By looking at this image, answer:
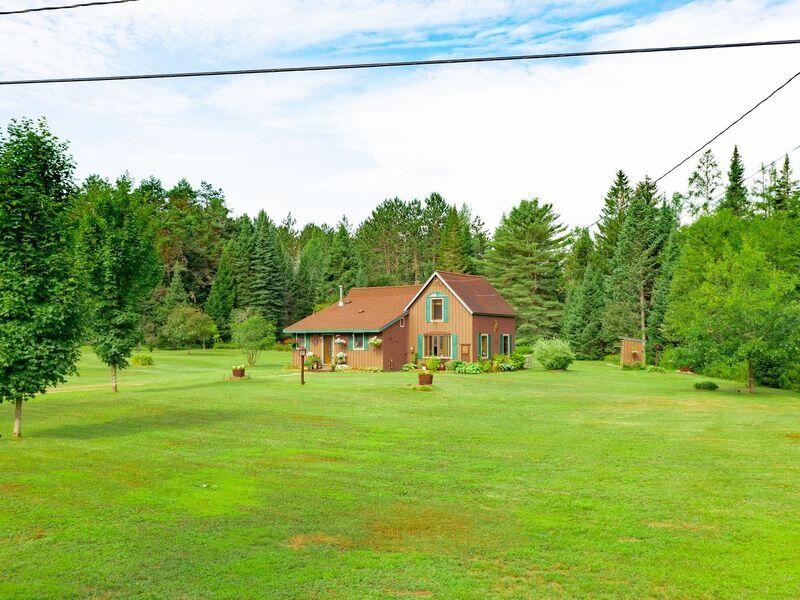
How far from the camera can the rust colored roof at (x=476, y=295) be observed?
44062 millimetres

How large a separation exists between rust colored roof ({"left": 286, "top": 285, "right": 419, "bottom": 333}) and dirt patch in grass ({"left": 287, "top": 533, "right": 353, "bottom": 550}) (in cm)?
3376

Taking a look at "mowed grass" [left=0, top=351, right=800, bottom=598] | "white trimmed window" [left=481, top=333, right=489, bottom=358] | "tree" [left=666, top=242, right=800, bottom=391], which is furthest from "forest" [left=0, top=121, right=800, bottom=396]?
"white trimmed window" [left=481, top=333, right=489, bottom=358]

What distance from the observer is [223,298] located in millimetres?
79625

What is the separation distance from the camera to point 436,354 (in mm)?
44406

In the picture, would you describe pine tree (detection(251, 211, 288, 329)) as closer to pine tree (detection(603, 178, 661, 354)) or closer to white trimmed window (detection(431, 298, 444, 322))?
white trimmed window (detection(431, 298, 444, 322))

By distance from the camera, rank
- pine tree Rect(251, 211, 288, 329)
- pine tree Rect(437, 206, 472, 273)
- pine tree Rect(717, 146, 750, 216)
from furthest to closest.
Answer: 1. pine tree Rect(437, 206, 472, 273)
2. pine tree Rect(251, 211, 288, 329)
3. pine tree Rect(717, 146, 750, 216)

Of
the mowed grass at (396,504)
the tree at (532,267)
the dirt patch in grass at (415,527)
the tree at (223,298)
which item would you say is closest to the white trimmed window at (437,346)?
the mowed grass at (396,504)

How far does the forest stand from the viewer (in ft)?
90.4

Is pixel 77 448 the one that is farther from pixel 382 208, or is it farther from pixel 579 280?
pixel 382 208

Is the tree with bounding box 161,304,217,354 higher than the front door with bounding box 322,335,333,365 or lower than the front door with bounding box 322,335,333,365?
higher

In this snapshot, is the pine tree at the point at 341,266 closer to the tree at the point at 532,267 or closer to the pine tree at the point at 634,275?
the tree at the point at 532,267

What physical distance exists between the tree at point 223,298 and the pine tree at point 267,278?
277 cm

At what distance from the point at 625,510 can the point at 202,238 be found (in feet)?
283

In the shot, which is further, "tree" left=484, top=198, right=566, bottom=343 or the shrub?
"tree" left=484, top=198, right=566, bottom=343
